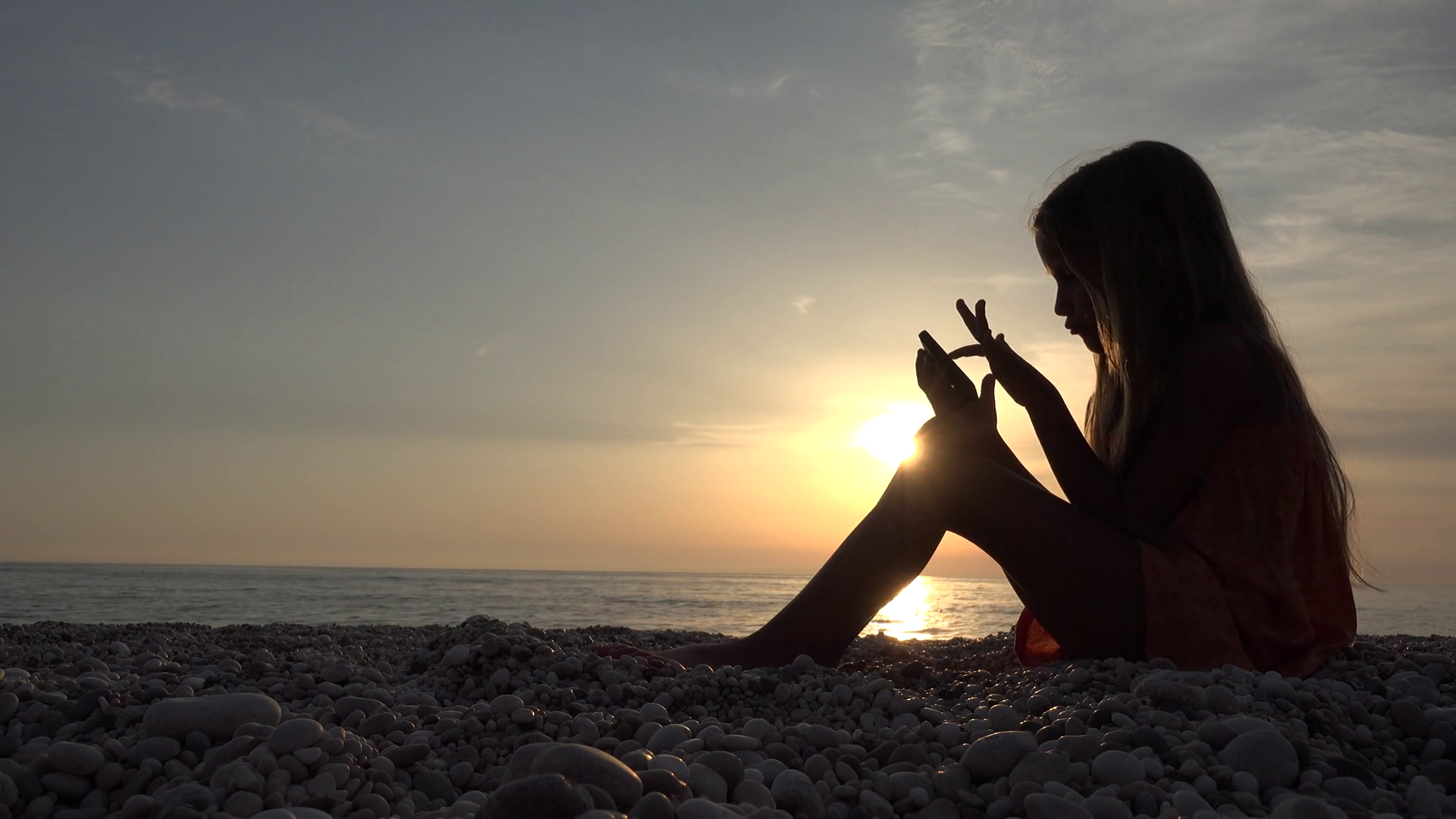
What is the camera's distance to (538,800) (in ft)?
4.52

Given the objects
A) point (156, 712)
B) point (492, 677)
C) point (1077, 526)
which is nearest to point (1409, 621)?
point (1077, 526)

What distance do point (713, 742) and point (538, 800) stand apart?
2.48 ft

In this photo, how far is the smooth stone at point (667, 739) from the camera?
6.81ft

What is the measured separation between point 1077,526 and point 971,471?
35 cm

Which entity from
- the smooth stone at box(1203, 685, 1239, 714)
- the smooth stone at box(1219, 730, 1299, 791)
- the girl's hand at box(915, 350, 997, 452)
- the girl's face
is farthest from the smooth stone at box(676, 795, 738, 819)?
the girl's face

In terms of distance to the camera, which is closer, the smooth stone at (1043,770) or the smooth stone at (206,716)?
the smooth stone at (1043,770)

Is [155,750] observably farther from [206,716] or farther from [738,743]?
[738,743]

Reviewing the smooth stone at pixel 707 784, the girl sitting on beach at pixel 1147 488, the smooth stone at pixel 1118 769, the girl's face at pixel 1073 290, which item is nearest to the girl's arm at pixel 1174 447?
the girl sitting on beach at pixel 1147 488

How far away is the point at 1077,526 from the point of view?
2.75 m

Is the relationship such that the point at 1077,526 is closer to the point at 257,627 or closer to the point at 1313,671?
the point at 1313,671

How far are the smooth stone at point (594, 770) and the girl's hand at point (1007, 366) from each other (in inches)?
83.3

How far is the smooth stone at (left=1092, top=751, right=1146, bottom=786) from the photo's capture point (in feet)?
5.87

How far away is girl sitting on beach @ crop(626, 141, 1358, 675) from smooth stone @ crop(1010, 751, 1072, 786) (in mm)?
1013

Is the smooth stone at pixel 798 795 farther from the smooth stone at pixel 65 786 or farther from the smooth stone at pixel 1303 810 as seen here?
the smooth stone at pixel 65 786
